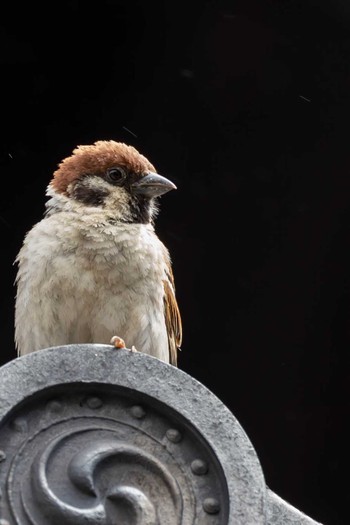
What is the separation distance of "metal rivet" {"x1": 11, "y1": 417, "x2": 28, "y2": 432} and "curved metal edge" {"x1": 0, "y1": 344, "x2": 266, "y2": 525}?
0.13 ft

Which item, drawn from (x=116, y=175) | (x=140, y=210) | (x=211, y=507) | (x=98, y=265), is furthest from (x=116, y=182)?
(x=211, y=507)

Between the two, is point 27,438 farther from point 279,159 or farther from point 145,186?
point 279,159

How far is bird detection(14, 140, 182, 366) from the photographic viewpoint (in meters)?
3.91

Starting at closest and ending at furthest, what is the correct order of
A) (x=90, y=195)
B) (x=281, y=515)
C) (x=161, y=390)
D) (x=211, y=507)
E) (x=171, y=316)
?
1. (x=211, y=507)
2. (x=161, y=390)
3. (x=281, y=515)
4. (x=90, y=195)
5. (x=171, y=316)

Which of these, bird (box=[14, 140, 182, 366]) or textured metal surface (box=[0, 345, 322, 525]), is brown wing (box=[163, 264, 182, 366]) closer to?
bird (box=[14, 140, 182, 366])

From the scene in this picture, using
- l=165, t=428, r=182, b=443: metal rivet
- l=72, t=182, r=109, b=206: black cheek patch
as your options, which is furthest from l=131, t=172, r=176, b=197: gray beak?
l=165, t=428, r=182, b=443: metal rivet

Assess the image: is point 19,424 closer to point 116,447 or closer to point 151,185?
point 116,447

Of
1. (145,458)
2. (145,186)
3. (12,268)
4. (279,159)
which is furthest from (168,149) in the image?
(145,458)

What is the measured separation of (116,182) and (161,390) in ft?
4.84

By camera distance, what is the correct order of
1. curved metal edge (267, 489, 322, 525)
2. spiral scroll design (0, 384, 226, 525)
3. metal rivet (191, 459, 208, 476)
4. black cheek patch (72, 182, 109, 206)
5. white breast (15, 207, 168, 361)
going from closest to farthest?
spiral scroll design (0, 384, 226, 525) → metal rivet (191, 459, 208, 476) → curved metal edge (267, 489, 322, 525) → white breast (15, 207, 168, 361) → black cheek patch (72, 182, 109, 206)

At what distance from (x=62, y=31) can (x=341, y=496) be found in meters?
2.53

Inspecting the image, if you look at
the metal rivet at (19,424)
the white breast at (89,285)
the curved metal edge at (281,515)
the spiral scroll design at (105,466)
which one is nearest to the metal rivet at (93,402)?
the spiral scroll design at (105,466)

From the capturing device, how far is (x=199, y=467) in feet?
9.20

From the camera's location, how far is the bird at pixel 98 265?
3914 millimetres
